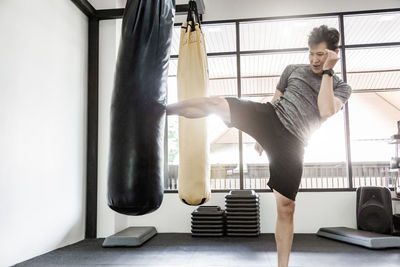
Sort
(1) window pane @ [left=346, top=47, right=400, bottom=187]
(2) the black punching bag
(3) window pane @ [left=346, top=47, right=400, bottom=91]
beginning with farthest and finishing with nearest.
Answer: (1) window pane @ [left=346, top=47, right=400, bottom=187]
(3) window pane @ [left=346, top=47, right=400, bottom=91]
(2) the black punching bag

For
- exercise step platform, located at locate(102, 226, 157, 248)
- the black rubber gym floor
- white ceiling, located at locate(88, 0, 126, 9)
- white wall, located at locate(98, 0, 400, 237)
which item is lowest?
the black rubber gym floor

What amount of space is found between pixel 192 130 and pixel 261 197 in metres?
2.76

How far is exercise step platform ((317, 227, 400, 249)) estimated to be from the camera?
140 inches

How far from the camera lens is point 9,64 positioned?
310 centimetres

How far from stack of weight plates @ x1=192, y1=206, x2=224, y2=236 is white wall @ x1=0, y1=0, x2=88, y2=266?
1.45 metres

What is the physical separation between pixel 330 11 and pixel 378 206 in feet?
8.96

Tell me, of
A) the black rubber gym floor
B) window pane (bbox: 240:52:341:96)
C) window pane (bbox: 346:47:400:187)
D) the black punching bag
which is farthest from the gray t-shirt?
window pane (bbox: 346:47:400:187)

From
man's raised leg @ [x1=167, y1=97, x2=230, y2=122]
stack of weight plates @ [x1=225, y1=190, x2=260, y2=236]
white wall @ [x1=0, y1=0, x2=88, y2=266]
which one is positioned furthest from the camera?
stack of weight plates @ [x1=225, y1=190, x2=260, y2=236]

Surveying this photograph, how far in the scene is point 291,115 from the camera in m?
2.27

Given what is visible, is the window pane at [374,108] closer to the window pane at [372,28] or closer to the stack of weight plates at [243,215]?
the window pane at [372,28]

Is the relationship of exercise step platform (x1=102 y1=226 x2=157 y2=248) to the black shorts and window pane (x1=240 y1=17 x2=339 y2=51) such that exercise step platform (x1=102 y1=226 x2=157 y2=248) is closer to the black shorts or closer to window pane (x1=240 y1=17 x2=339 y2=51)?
the black shorts

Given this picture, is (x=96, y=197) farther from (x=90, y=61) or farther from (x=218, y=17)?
(x=218, y=17)

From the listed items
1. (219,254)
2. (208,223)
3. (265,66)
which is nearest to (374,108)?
(265,66)

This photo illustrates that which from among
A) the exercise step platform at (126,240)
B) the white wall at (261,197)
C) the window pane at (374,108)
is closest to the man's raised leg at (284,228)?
the exercise step platform at (126,240)
